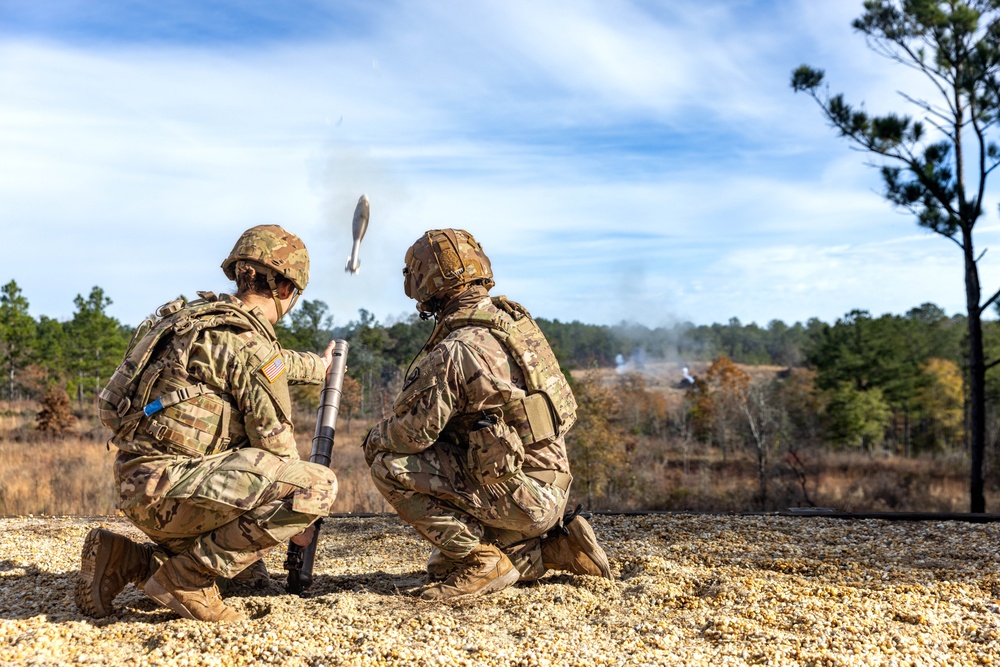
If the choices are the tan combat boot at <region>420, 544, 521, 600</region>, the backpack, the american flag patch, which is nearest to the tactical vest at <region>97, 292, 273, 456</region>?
the backpack

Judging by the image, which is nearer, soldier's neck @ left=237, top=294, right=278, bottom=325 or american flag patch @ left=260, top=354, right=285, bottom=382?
american flag patch @ left=260, top=354, right=285, bottom=382

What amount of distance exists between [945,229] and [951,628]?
9.86 metres

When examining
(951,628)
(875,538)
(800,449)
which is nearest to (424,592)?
(951,628)

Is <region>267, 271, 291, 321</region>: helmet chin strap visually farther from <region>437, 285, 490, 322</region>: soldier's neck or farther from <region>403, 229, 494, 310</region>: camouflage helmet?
<region>437, 285, 490, 322</region>: soldier's neck

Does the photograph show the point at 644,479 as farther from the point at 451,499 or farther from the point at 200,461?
the point at 200,461

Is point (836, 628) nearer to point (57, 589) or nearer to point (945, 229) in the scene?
point (57, 589)

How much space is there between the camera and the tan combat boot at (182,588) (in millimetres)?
4156

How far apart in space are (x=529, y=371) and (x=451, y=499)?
2.80 feet

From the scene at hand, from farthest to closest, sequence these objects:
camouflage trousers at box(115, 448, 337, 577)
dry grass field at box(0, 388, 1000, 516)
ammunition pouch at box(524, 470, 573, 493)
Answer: dry grass field at box(0, 388, 1000, 516)
ammunition pouch at box(524, 470, 573, 493)
camouflage trousers at box(115, 448, 337, 577)

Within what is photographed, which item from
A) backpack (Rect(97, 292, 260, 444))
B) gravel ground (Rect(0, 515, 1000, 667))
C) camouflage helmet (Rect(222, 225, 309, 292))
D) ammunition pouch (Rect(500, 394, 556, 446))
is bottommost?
gravel ground (Rect(0, 515, 1000, 667))

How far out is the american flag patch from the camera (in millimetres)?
4236

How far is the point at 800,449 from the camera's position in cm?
4356

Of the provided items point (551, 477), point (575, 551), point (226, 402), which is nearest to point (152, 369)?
point (226, 402)

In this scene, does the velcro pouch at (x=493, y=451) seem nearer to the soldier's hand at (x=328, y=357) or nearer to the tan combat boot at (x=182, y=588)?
the soldier's hand at (x=328, y=357)
